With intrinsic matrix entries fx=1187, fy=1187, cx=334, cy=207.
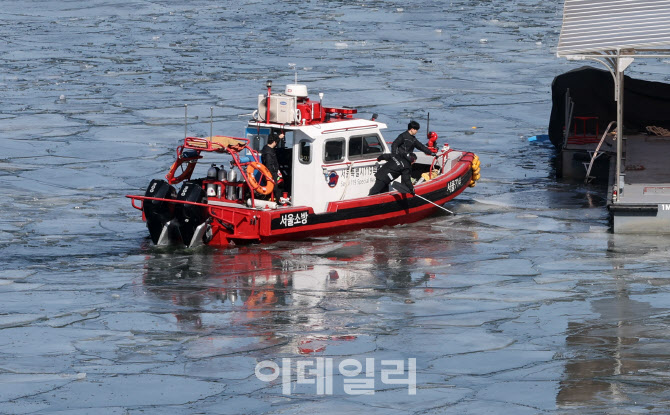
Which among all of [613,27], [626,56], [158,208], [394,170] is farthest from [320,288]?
[613,27]

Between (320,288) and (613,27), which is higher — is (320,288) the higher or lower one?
the lower one

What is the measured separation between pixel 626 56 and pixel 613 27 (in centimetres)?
123

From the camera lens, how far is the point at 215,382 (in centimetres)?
1138

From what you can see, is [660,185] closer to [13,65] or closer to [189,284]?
[189,284]

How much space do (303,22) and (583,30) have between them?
24.1m

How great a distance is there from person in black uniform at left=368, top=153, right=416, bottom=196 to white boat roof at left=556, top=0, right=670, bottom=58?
9.22 feet

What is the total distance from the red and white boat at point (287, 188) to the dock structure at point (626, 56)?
2915 mm

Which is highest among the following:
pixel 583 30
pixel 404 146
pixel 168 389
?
pixel 583 30

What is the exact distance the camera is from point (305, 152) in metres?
17.3

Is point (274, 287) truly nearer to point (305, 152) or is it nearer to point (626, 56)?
point (305, 152)

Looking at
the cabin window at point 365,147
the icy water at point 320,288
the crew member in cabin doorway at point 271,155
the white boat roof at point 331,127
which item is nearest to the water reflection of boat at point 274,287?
the icy water at point 320,288

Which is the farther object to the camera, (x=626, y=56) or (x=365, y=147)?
(x=365, y=147)

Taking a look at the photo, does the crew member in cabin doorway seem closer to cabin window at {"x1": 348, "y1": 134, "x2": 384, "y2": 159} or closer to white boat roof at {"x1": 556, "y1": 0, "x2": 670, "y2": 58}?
cabin window at {"x1": 348, "y1": 134, "x2": 384, "y2": 159}

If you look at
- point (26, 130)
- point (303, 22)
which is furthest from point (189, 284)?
point (303, 22)
